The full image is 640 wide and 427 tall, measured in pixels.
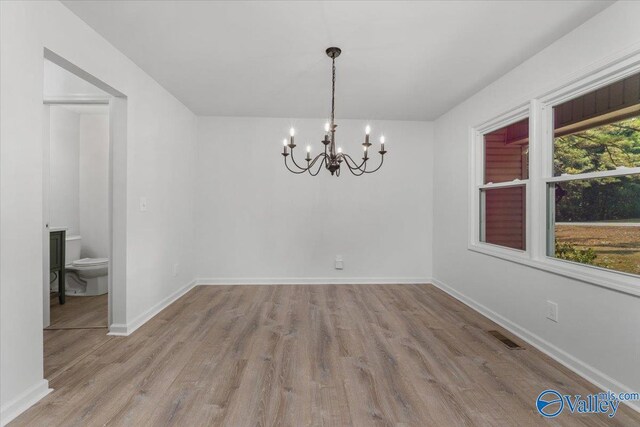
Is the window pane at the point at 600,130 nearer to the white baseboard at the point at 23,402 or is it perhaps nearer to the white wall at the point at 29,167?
the white wall at the point at 29,167

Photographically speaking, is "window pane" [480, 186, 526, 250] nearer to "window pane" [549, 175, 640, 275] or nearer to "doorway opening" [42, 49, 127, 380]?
"window pane" [549, 175, 640, 275]

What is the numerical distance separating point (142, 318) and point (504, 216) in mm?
3895

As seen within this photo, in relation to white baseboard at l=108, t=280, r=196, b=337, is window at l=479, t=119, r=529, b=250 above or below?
above

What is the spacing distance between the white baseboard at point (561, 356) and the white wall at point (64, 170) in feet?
17.7

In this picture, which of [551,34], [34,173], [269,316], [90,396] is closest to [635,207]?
[551,34]

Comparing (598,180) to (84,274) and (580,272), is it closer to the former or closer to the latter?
(580,272)

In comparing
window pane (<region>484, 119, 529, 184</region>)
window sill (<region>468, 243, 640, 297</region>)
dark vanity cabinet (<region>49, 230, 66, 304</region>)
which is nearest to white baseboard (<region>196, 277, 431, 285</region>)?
dark vanity cabinet (<region>49, 230, 66, 304</region>)

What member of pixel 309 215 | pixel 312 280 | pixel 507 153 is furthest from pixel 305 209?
pixel 507 153

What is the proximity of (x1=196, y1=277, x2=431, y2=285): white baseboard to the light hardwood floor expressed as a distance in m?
1.18

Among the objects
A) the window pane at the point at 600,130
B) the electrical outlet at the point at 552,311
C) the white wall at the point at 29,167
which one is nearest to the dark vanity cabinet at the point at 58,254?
the white wall at the point at 29,167

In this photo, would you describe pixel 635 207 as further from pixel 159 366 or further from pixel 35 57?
pixel 35 57

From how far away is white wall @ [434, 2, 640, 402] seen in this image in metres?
1.87

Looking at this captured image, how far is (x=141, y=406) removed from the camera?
5.80 feet

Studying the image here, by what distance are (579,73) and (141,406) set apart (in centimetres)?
365
